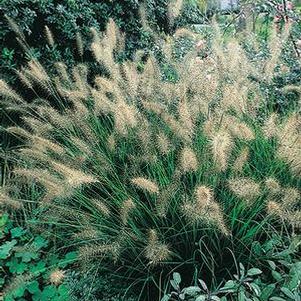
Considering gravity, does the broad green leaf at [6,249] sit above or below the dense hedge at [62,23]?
below

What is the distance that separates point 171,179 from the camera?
8.80ft

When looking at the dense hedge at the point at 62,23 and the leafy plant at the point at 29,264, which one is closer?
the leafy plant at the point at 29,264

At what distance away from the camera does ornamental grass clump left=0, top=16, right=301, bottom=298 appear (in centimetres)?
235

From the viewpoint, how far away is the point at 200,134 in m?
2.81

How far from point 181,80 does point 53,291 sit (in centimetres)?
139

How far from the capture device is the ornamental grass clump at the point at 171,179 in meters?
2.35

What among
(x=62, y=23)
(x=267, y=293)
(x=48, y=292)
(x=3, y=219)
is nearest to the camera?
(x=267, y=293)

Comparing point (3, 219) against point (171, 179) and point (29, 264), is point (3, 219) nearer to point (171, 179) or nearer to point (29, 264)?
point (29, 264)

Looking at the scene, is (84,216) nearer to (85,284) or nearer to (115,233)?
(115,233)

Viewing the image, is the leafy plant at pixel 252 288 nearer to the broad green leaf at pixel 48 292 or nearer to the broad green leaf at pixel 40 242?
the broad green leaf at pixel 48 292

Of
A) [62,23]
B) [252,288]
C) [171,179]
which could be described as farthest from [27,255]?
[62,23]

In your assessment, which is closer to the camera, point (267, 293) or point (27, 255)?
point (267, 293)

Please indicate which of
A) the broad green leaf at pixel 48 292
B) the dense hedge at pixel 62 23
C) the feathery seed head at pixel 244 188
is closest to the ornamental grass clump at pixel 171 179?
the feathery seed head at pixel 244 188

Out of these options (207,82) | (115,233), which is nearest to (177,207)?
(115,233)
